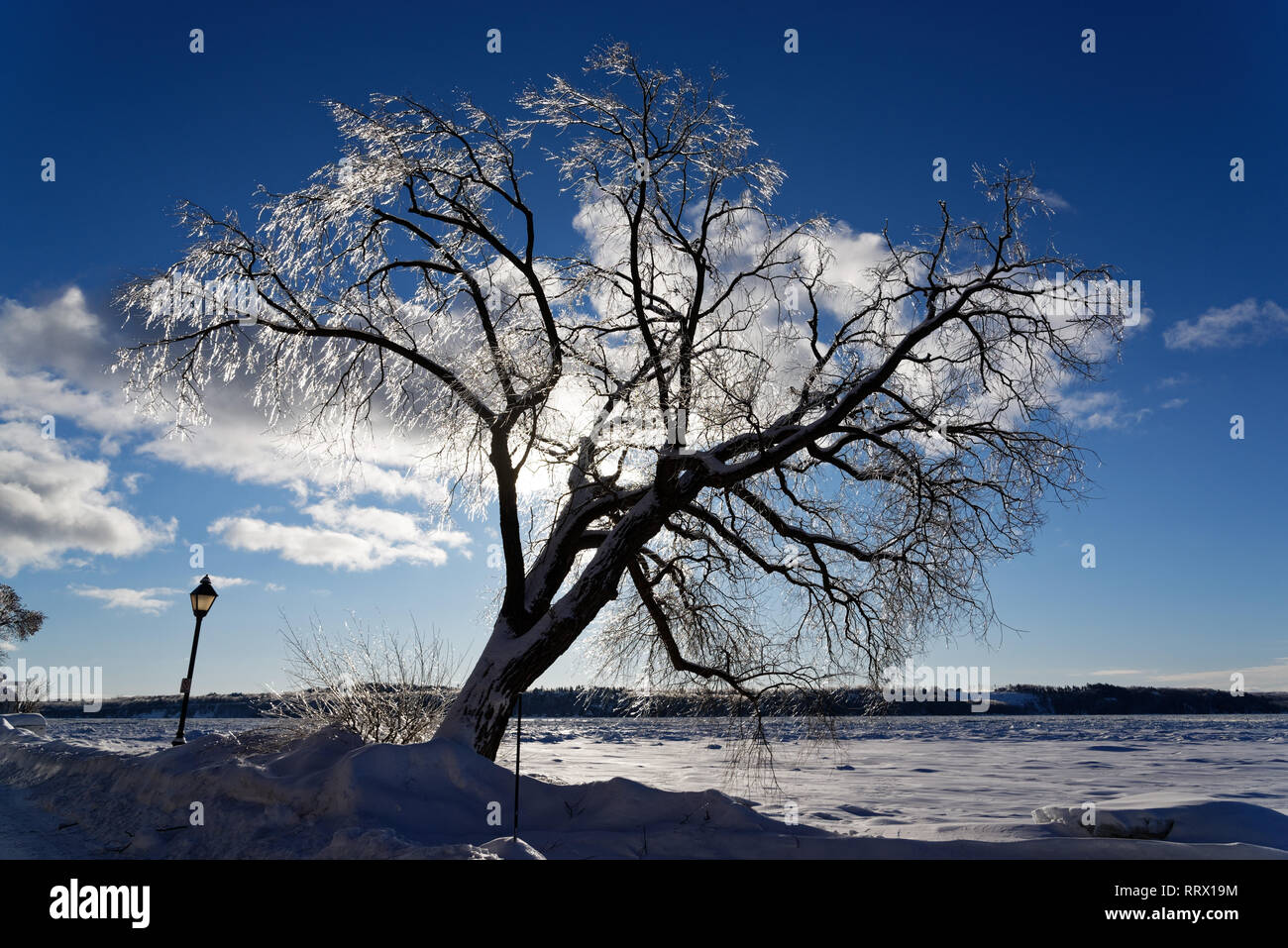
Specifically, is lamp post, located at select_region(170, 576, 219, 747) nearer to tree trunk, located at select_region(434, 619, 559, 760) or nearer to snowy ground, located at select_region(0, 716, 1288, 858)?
snowy ground, located at select_region(0, 716, 1288, 858)

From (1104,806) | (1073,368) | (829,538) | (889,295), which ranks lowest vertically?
(1104,806)

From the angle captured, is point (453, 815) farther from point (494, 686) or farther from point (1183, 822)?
point (1183, 822)

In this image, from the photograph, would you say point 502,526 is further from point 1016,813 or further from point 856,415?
point 1016,813

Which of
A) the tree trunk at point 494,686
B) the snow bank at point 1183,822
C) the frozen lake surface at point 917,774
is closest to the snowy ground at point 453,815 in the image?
the snow bank at point 1183,822

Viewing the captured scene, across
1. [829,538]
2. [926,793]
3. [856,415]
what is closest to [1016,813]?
[926,793]

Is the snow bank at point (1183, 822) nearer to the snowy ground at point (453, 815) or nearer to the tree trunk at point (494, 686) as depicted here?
the snowy ground at point (453, 815)

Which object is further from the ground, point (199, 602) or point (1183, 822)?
point (199, 602)

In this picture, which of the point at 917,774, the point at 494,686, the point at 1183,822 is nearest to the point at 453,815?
the point at 494,686

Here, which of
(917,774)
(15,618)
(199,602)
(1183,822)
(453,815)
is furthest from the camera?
(15,618)

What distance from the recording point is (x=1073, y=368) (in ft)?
31.0

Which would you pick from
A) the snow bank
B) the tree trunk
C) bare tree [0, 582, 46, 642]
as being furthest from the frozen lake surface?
bare tree [0, 582, 46, 642]

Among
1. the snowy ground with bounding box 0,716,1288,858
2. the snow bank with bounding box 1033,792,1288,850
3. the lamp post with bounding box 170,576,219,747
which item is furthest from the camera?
the lamp post with bounding box 170,576,219,747
